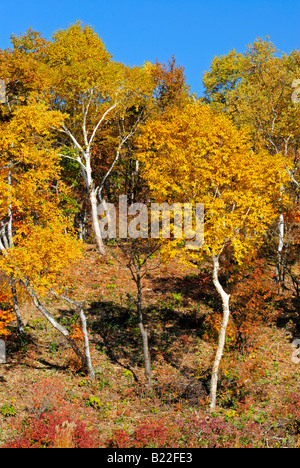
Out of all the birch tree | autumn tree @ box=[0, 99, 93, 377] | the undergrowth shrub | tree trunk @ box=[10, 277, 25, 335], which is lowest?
the undergrowth shrub

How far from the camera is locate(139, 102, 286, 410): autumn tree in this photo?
1329 centimetres

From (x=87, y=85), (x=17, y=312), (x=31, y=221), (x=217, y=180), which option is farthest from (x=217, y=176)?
(x=87, y=85)

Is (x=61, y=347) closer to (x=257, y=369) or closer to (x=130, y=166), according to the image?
(x=257, y=369)

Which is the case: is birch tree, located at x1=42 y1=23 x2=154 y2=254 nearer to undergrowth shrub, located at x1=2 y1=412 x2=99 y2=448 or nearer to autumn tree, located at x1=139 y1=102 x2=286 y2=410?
autumn tree, located at x1=139 y1=102 x2=286 y2=410

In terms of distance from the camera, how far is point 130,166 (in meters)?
30.9

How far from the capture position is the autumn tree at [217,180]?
1329cm

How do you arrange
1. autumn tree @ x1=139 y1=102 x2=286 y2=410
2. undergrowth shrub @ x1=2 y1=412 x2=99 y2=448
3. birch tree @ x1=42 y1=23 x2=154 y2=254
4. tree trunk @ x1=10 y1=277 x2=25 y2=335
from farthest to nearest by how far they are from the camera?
birch tree @ x1=42 y1=23 x2=154 y2=254 → tree trunk @ x1=10 y1=277 x2=25 y2=335 → autumn tree @ x1=139 y1=102 x2=286 y2=410 → undergrowth shrub @ x1=2 y1=412 x2=99 y2=448

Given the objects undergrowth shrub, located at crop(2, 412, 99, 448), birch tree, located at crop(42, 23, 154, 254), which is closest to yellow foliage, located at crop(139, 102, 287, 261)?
undergrowth shrub, located at crop(2, 412, 99, 448)

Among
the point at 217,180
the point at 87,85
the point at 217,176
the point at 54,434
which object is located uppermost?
the point at 87,85

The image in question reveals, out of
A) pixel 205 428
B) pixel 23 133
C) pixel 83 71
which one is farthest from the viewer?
pixel 83 71

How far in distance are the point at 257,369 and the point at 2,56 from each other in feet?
58.6

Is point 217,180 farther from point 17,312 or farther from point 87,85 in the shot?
point 87,85

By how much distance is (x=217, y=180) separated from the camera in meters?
13.6
